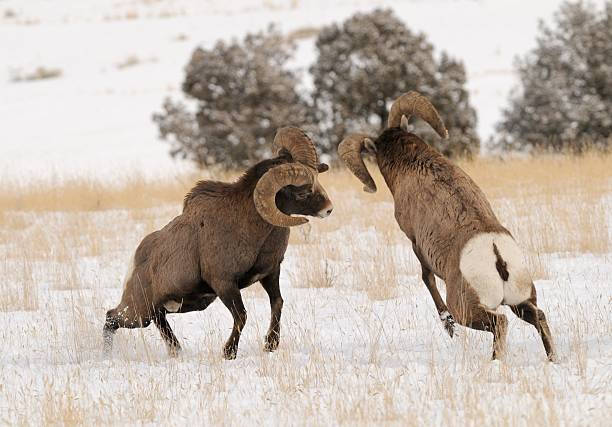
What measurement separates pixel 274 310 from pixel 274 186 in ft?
3.35

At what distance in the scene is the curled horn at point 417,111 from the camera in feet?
26.1

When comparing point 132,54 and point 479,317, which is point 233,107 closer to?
point 132,54

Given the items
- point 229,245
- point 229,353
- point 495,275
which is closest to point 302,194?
point 229,245

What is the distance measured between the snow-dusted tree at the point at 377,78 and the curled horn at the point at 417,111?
579 inches

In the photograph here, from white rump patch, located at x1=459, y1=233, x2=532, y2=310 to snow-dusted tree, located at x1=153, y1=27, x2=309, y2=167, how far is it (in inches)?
690

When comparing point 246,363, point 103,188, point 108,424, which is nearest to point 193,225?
point 246,363

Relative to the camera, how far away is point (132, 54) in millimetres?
39625

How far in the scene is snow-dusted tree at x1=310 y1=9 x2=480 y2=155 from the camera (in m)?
23.4

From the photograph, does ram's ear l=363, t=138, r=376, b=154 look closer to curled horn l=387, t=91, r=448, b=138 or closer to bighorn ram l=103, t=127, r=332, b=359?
curled horn l=387, t=91, r=448, b=138

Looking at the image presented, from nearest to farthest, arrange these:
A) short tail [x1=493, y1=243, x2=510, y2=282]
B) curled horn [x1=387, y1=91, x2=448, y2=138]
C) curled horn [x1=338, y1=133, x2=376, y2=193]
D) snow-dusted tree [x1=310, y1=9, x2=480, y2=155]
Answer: short tail [x1=493, y1=243, x2=510, y2=282] → curled horn [x1=387, y1=91, x2=448, y2=138] → curled horn [x1=338, y1=133, x2=376, y2=193] → snow-dusted tree [x1=310, y1=9, x2=480, y2=155]

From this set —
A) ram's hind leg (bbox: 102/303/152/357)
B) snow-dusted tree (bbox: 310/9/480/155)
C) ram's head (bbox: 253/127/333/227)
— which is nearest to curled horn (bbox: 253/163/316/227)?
ram's head (bbox: 253/127/333/227)

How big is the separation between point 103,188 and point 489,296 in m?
11.9

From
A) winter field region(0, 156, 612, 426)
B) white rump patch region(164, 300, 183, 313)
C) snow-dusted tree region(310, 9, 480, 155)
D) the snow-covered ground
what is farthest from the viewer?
the snow-covered ground

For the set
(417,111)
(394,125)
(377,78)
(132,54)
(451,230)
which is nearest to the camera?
(451,230)
